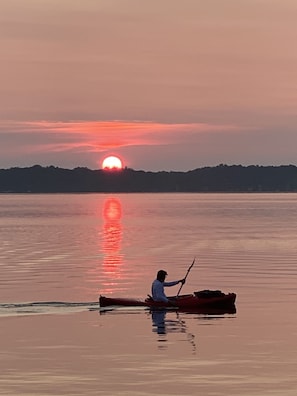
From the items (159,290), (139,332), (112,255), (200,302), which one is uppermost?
(112,255)

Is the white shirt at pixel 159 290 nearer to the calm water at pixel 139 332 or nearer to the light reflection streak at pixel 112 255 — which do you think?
the calm water at pixel 139 332

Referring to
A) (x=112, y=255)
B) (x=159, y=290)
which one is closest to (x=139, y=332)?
(x=159, y=290)

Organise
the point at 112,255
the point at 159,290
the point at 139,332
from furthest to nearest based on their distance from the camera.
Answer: the point at 112,255, the point at 159,290, the point at 139,332

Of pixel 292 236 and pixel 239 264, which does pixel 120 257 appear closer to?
pixel 239 264

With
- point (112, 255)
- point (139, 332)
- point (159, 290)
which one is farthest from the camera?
point (112, 255)

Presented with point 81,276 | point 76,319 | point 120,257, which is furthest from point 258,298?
point 120,257

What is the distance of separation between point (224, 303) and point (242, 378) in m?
15.5

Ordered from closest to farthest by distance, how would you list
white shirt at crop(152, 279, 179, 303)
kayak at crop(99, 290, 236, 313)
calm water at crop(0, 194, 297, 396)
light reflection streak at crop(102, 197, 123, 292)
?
calm water at crop(0, 194, 297, 396) → white shirt at crop(152, 279, 179, 303) → kayak at crop(99, 290, 236, 313) → light reflection streak at crop(102, 197, 123, 292)

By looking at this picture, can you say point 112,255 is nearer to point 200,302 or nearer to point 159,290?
point 159,290

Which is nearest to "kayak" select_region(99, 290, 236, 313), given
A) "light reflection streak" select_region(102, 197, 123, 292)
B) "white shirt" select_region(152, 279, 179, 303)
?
"white shirt" select_region(152, 279, 179, 303)

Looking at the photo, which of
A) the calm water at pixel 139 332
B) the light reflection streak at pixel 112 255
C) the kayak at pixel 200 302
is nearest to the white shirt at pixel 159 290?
the kayak at pixel 200 302

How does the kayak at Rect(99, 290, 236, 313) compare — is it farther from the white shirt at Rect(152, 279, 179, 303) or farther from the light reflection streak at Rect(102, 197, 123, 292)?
the light reflection streak at Rect(102, 197, 123, 292)

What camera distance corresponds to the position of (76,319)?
4269 cm

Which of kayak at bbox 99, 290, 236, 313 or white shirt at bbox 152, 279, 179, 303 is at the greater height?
white shirt at bbox 152, 279, 179, 303
